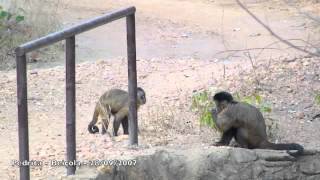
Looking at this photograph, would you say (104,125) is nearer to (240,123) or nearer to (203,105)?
(203,105)

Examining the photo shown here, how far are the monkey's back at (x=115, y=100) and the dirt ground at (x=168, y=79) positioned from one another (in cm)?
28

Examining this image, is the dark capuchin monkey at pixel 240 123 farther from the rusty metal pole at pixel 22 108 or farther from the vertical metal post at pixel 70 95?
the rusty metal pole at pixel 22 108

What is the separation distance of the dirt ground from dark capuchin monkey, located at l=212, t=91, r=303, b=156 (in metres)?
0.20

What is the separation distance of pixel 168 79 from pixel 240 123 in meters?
2.79

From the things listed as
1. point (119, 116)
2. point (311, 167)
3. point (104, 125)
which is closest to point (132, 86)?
point (104, 125)

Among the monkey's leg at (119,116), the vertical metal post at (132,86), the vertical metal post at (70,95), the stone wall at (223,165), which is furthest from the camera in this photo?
the monkey's leg at (119,116)

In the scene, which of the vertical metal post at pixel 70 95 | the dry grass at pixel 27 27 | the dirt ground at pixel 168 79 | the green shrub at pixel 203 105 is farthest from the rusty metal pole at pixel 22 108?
the dry grass at pixel 27 27

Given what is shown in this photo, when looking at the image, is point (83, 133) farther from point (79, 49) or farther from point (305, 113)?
point (79, 49)

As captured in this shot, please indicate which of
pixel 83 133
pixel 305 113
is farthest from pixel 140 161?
pixel 305 113

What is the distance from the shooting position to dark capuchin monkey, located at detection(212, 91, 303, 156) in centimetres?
714

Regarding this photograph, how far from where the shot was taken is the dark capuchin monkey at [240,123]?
7.14 m

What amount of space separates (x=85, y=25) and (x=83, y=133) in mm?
1805

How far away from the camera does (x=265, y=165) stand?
677 cm
